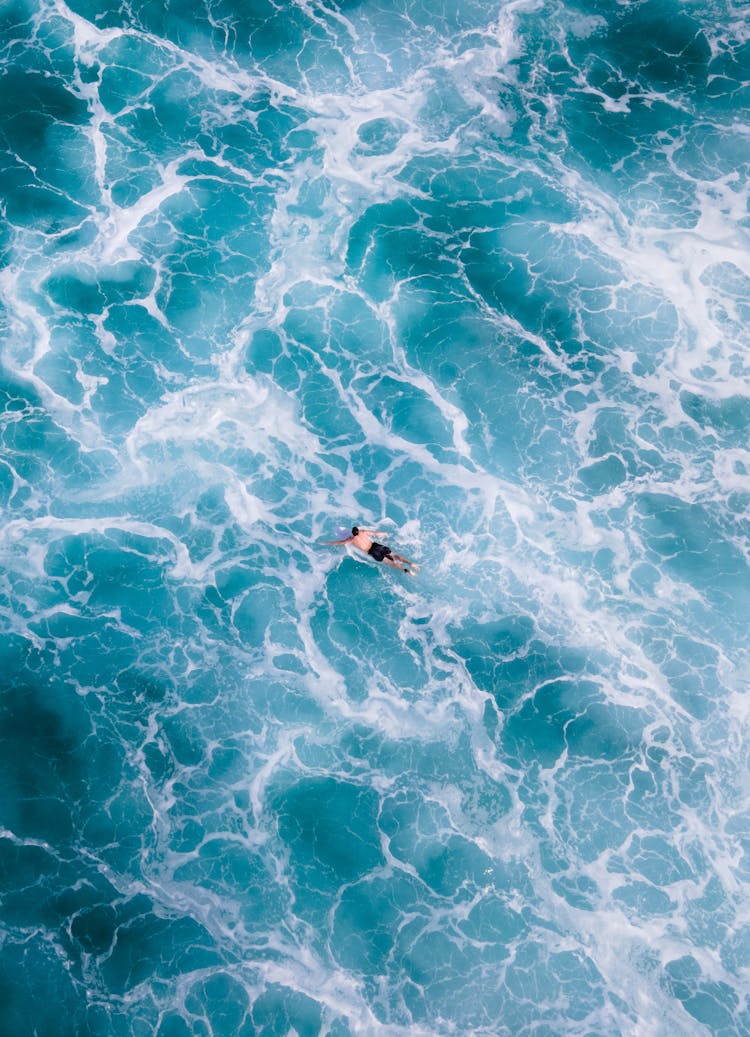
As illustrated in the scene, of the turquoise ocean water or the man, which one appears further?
the man

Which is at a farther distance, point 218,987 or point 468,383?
point 468,383

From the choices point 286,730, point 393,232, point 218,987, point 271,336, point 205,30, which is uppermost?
point 205,30

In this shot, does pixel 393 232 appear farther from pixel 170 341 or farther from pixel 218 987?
pixel 218 987

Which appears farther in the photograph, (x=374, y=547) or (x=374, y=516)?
(x=374, y=516)

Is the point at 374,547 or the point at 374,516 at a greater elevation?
the point at 374,547

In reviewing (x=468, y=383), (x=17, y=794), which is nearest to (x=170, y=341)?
(x=468, y=383)
